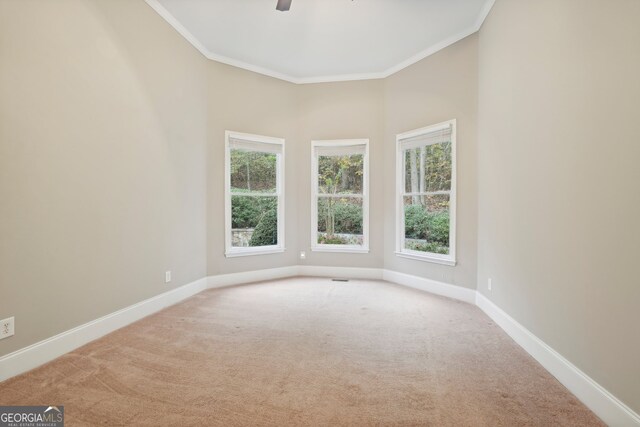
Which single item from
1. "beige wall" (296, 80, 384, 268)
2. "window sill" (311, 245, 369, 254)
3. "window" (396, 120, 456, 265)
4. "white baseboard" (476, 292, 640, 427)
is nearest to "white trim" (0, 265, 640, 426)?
"white baseboard" (476, 292, 640, 427)

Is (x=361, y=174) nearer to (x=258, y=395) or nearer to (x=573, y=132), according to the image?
(x=573, y=132)

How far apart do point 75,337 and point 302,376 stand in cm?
185

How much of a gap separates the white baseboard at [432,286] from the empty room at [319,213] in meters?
0.04

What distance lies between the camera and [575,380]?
6.42 ft

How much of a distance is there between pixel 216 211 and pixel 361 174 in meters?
2.31

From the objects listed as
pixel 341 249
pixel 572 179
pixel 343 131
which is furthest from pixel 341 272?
pixel 572 179

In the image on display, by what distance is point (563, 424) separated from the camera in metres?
1.68

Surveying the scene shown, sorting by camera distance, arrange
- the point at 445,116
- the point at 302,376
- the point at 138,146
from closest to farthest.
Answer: the point at 302,376
the point at 138,146
the point at 445,116

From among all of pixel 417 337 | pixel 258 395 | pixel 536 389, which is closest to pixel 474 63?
pixel 417 337

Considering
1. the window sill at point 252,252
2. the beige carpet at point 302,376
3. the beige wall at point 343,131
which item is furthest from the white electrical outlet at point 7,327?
the beige wall at point 343,131

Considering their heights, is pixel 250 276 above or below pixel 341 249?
below

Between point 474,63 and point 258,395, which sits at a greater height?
point 474,63

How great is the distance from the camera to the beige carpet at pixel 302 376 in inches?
68.2

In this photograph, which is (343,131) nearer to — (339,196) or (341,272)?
(339,196)
